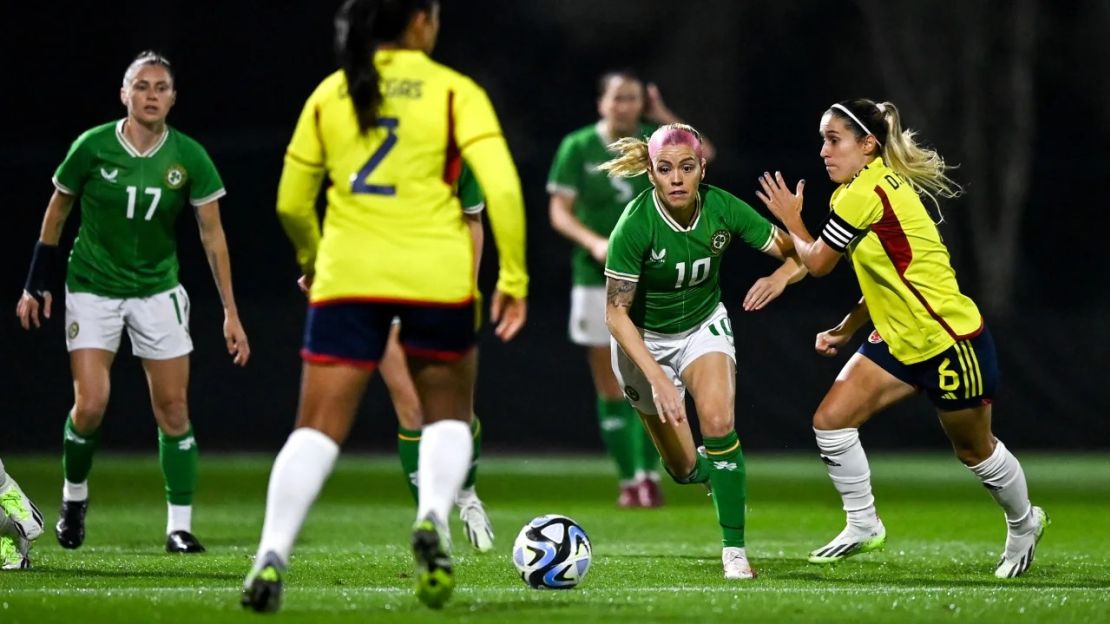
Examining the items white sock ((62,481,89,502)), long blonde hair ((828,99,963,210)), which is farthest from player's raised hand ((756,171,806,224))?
white sock ((62,481,89,502))

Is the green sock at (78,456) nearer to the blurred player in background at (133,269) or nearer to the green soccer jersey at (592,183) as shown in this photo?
the blurred player in background at (133,269)

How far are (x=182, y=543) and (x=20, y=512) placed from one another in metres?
1.13

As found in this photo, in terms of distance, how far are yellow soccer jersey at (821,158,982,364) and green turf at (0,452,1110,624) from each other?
1004mm

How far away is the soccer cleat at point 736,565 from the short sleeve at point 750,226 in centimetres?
126

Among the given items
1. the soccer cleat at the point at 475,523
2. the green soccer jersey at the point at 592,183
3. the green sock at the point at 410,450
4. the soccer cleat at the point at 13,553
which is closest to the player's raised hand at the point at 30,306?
the soccer cleat at the point at 13,553

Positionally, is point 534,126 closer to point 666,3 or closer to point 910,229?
point 666,3

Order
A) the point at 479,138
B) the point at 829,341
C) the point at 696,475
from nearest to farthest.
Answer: the point at 479,138 < the point at 829,341 < the point at 696,475

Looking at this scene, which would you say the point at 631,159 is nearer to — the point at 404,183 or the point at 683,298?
the point at 683,298

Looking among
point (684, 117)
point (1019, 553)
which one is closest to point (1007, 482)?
point (1019, 553)

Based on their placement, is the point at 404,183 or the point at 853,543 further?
the point at 853,543

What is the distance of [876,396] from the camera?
777 cm

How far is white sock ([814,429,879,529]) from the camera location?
7922 mm

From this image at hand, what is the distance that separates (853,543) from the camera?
8.02 m

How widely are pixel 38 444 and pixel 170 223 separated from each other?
8.78 meters
